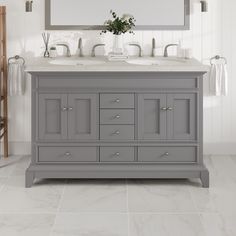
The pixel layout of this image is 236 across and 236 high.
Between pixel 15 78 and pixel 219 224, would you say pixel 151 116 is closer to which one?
pixel 219 224

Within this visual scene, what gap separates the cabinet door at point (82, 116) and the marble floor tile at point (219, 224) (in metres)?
1.10

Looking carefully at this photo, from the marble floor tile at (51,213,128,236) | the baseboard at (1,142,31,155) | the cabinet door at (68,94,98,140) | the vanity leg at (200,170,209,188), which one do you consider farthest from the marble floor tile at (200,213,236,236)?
the baseboard at (1,142,31,155)

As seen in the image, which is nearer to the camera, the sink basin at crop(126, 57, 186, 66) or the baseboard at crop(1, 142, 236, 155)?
the sink basin at crop(126, 57, 186, 66)

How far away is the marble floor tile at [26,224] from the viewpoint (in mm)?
3412

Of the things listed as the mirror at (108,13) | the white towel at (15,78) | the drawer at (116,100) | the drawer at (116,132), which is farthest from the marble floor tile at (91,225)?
the mirror at (108,13)

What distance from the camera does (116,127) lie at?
437 cm

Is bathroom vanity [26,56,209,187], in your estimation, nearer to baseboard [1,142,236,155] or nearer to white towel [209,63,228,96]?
white towel [209,63,228,96]

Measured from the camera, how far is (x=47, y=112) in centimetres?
436

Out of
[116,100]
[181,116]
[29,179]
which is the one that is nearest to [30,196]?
[29,179]

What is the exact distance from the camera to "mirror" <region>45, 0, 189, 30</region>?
199 inches

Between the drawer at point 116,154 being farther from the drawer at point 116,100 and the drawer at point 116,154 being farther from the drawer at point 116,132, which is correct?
the drawer at point 116,100

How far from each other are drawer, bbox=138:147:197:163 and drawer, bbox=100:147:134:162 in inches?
2.8

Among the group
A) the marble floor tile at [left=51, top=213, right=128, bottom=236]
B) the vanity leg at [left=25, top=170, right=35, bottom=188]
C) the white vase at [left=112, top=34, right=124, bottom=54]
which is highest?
the white vase at [left=112, top=34, right=124, bottom=54]

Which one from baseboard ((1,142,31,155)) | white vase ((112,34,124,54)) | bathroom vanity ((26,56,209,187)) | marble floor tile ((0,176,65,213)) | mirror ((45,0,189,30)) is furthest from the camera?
baseboard ((1,142,31,155))
